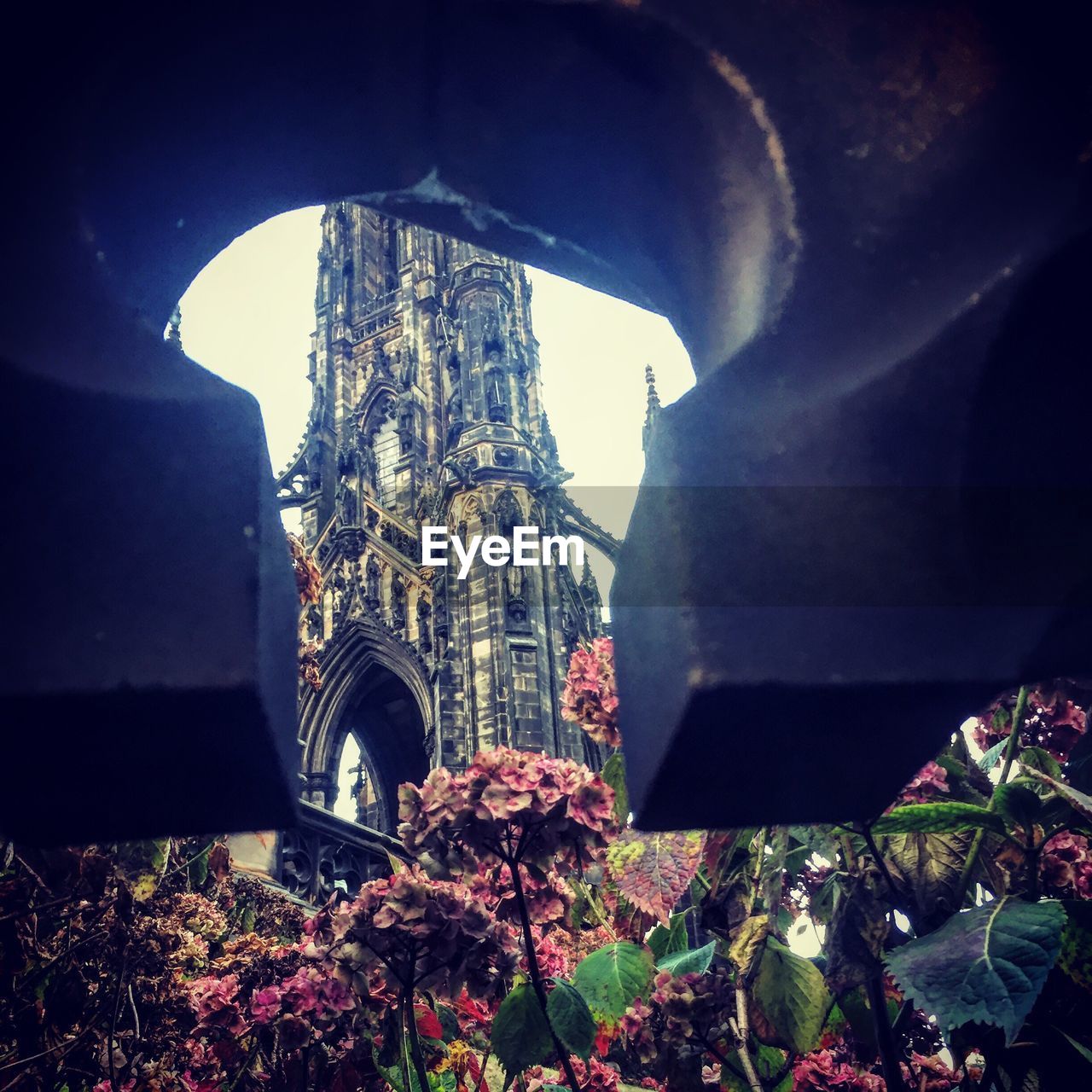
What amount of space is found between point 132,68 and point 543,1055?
6.35 feet

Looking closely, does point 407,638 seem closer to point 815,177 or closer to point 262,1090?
point 262,1090

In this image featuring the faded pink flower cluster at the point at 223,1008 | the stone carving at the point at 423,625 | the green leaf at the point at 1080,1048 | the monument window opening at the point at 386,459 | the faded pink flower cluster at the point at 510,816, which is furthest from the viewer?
the monument window opening at the point at 386,459

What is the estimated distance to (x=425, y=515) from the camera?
20.2 meters

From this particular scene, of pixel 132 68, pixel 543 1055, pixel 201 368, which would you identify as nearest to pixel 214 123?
pixel 132 68

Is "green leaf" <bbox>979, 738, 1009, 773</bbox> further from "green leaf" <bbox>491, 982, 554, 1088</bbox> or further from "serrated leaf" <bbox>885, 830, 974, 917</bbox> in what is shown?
"green leaf" <bbox>491, 982, 554, 1088</bbox>

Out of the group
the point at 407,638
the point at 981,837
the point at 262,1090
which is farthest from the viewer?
the point at 407,638

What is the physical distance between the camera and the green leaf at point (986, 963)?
129 cm

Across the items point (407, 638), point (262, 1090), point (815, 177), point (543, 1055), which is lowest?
point (262, 1090)

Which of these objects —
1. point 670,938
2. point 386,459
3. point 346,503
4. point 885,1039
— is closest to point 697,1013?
point 885,1039

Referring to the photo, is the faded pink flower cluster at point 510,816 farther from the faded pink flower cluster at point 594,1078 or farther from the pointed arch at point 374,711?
the pointed arch at point 374,711

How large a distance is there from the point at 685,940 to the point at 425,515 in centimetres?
1809

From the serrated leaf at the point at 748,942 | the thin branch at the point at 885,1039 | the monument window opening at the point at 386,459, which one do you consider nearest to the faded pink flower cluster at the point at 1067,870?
the thin branch at the point at 885,1039

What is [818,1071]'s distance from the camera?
7.52 feet

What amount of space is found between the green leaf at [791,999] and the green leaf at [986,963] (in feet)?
1.46
